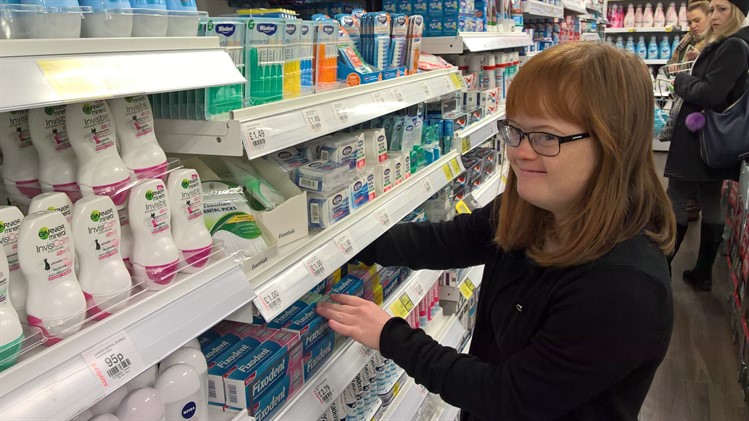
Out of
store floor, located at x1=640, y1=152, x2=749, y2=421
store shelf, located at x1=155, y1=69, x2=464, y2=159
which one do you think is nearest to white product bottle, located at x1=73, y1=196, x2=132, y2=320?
store shelf, located at x1=155, y1=69, x2=464, y2=159

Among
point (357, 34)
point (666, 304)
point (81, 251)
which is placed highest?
point (357, 34)

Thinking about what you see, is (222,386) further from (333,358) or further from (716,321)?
(716,321)

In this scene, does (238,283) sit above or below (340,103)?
below

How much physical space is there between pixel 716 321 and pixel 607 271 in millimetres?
3068

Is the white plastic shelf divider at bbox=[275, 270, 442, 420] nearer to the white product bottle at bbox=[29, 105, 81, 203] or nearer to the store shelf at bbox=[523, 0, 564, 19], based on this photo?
the white product bottle at bbox=[29, 105, 81, 203]

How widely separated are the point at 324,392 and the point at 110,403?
0.58 meters

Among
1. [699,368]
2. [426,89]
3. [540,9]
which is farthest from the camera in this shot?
[540,9]

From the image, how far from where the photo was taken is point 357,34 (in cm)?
175

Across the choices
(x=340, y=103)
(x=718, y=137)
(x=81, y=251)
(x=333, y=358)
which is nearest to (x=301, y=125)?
(x=340, y=103)

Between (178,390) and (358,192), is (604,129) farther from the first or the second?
(178,390)

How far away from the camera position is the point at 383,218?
5.30 feet

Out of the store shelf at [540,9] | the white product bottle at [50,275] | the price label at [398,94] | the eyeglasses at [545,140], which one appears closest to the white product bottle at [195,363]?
the white product bottle at [50,275]

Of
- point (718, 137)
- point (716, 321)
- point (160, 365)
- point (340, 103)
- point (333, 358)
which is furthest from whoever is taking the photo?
point (716, 321)

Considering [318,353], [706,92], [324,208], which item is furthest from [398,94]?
[706,92]
